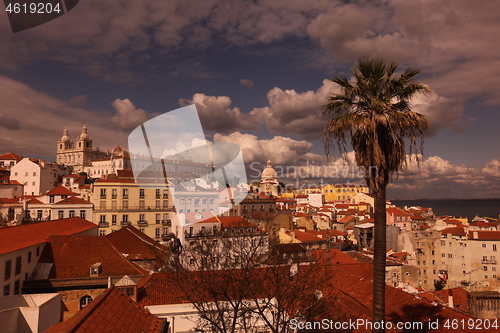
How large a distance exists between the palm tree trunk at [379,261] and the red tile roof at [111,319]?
631 cm

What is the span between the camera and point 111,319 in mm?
8734

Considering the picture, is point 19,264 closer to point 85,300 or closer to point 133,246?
point 85,300

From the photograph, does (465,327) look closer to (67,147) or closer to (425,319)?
(425,319)

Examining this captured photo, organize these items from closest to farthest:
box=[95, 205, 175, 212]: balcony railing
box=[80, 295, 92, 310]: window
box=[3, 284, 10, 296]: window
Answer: box=[3, 284, 10, 296]: window
box=[80, 295, 92, 310]: window
box=[95, 205, 175, 212]: balcony railing

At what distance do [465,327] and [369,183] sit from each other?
6.63 meters

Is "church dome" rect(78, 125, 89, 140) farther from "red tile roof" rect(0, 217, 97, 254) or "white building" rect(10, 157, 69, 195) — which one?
"red tile roof" rect(0, 217, 97, 254)

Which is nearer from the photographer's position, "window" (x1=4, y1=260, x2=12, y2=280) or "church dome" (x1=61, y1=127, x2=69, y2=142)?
"window" (x1=4, y1=260, x2=12, y2=280)

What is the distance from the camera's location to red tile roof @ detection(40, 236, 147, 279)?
1842 centimetres

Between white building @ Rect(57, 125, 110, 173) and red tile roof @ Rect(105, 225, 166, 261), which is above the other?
white building @ Rect(57, 125, 110, 173)

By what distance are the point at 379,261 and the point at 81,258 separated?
717 inches

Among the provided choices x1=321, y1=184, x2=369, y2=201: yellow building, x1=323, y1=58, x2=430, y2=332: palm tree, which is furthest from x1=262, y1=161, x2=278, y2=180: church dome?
x1=323, y1=58, x2=430, y2=332: palm tree

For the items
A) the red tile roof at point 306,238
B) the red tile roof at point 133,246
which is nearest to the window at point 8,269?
the red tile roof at point 133,246

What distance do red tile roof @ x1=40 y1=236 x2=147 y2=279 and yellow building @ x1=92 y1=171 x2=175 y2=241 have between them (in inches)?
836

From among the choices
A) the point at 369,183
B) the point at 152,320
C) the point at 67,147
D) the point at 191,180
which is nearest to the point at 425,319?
Answer: the point at 369,183
